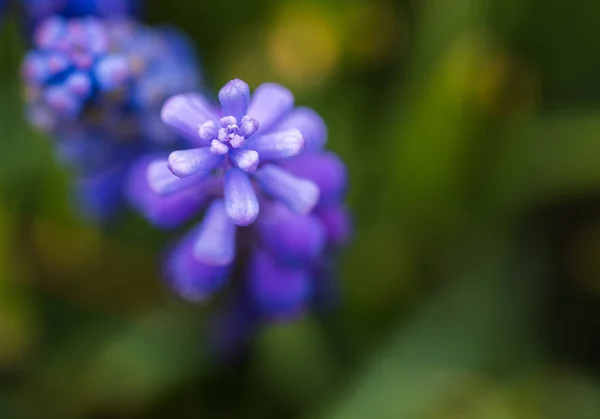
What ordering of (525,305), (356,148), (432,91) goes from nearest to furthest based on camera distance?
(432,91) < (525,305) < (356,148)

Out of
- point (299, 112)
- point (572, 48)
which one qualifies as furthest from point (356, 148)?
point (299, 112)

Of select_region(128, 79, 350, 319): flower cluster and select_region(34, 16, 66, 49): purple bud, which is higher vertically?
select_region(34, 16, 66, 49): purple bud

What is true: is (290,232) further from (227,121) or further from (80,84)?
(80,84)

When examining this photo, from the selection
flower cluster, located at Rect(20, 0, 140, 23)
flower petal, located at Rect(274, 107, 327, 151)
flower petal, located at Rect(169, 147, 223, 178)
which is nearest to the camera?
flower petal, located at Rect(169, 147, 223, 178)

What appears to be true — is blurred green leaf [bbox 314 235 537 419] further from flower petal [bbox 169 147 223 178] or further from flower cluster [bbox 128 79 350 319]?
flower petal [bbox 169 147 223 178]

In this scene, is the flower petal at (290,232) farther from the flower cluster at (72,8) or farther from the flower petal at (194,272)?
the flower cluster at (72,8)

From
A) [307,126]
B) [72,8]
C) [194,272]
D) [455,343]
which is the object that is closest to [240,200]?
[307,126]

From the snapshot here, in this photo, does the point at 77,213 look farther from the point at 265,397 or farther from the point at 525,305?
the point at 525,305

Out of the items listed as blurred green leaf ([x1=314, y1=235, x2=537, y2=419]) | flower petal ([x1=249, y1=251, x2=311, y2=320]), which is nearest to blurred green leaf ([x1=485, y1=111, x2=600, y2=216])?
blurred green leaf ([x1=314, y1=235, x2=537, y2=419])
